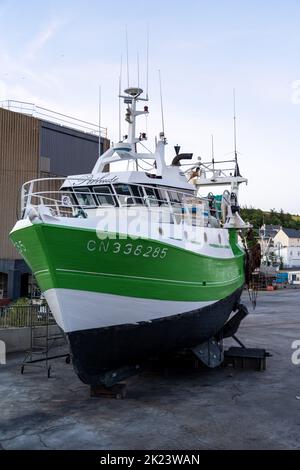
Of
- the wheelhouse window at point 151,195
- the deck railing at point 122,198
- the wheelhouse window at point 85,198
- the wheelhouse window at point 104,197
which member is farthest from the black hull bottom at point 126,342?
the wheelhouse window at point 85,198

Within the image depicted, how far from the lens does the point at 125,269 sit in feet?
28.2

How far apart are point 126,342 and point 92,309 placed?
101 centimetres

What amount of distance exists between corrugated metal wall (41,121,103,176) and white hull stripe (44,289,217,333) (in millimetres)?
19254

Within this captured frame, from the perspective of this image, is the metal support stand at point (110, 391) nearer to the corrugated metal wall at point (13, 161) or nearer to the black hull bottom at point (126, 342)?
the black hull bottom at point (126, 342)

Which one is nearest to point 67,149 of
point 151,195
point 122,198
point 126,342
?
point 151,195

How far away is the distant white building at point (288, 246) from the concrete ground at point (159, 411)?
66890 mm

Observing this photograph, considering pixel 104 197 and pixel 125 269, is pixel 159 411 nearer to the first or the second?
pixel 125 269

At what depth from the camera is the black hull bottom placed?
8609 mm

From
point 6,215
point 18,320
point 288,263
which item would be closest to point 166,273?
point 18,320

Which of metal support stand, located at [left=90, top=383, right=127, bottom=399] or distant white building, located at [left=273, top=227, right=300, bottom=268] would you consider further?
distant white building, located at [left=273, top=227, right=300, bottom=268]

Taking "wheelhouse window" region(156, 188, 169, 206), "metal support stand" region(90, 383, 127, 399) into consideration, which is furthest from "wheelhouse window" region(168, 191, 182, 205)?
"metal support stand" region(90, 383, 127, 399)

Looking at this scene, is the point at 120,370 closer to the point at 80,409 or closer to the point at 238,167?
the point at 80,409
